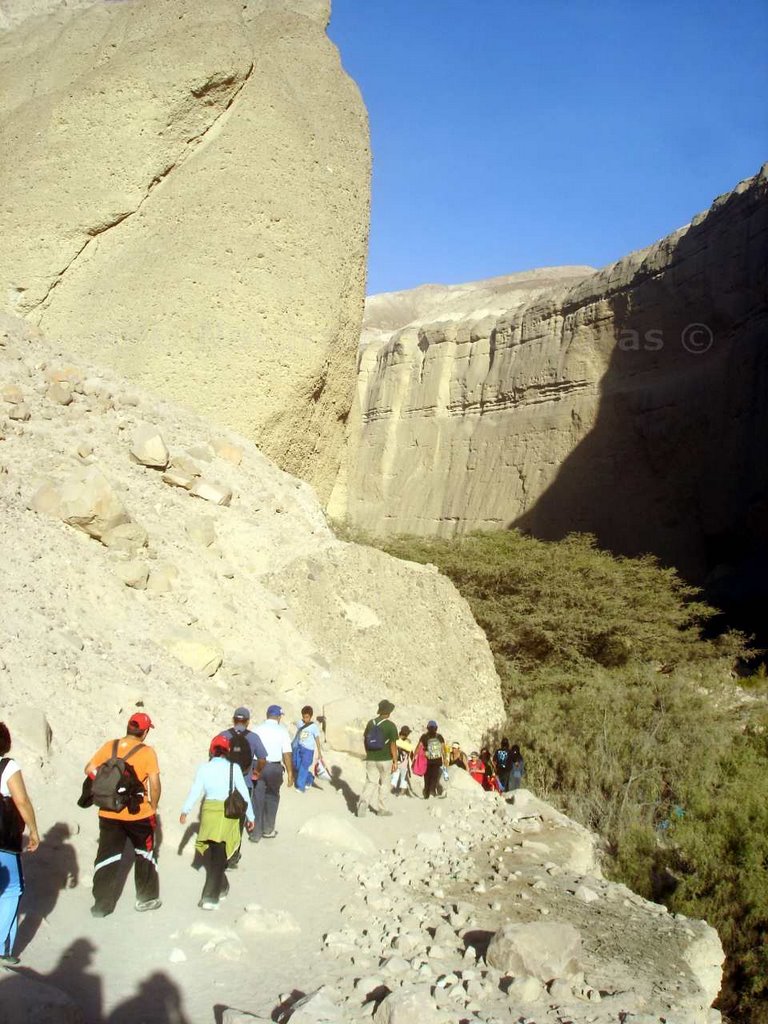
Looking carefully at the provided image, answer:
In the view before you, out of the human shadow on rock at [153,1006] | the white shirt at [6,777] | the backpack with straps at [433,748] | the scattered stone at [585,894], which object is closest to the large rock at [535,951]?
the scattered stone at [585,894]

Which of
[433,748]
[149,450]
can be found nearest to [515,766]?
[433,748]

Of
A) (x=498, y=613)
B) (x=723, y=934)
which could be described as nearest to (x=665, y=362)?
(x=498, y=613)

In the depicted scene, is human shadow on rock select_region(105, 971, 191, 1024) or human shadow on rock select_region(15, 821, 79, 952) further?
human shadow on rock select_region(15, 821, 79, 952)

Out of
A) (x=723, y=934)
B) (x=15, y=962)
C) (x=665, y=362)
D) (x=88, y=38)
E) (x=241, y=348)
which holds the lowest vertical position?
(x=723, y=934)

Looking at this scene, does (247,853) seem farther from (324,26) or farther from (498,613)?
(324,26)

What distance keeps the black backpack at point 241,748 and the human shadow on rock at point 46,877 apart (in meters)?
0.83

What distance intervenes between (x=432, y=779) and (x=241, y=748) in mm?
2952

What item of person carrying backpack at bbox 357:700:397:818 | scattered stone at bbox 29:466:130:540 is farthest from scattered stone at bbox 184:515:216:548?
person carrying backpack at bbox 357:700:397:818

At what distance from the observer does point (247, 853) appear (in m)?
4.96

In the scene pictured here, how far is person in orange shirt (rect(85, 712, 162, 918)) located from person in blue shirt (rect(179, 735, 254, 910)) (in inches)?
10.6

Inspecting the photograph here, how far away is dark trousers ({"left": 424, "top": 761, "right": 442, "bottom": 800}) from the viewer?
711 centimetres

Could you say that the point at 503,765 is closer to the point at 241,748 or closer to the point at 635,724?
the point at 635,724

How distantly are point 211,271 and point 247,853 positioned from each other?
6.75m

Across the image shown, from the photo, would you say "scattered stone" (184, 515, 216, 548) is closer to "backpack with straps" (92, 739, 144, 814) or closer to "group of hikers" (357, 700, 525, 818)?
"group of hikers" (357, 700, 525, 818)
